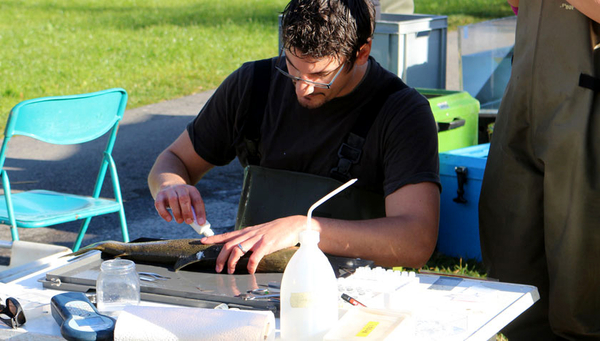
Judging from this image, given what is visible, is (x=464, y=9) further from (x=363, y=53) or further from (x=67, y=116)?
(x=363, y=53)

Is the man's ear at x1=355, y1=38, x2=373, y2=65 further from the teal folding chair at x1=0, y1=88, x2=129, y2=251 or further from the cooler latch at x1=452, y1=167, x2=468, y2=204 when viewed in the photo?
the teal folding chair at x1=0, y1=88, x2=129, y2=251

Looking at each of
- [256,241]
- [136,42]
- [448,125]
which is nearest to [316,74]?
[256,241]

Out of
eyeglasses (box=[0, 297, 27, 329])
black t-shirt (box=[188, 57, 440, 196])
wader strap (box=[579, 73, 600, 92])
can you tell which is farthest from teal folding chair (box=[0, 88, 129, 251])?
wader strap (box=[579, 73, 600, 92])

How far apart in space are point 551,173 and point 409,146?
42 centimetres

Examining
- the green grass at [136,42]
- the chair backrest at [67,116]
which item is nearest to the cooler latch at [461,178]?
the chair backrest at [67,116]

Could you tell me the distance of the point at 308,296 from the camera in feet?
4.51

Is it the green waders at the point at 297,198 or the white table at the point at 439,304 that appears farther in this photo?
the green waders at the point at 297,198

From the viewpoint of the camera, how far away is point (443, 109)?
4.15m

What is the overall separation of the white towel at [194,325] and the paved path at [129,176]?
3231mm

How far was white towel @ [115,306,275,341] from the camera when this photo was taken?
1.35m

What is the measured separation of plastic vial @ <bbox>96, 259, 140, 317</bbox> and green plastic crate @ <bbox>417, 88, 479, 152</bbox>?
107 inches

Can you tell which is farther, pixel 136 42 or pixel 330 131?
pixel 136 42

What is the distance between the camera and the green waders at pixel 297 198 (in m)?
2.28

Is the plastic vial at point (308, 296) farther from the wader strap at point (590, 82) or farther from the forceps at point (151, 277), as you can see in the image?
the wader strap at point (590, 82)
